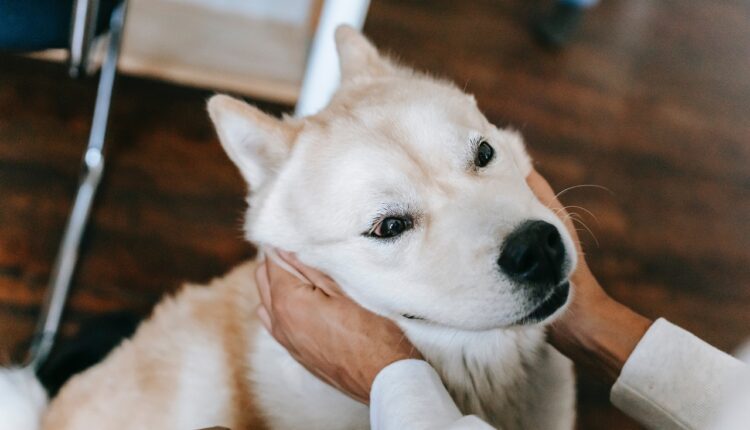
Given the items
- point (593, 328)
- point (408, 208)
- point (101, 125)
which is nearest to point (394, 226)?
point (408, 208)

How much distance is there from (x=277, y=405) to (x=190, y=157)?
4.45ft

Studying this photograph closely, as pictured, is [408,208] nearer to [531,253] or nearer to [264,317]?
[531,253]

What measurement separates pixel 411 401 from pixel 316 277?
37 cm

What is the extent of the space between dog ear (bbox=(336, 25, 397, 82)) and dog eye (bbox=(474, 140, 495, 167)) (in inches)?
13.4

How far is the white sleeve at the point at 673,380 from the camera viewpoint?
113 centimetres

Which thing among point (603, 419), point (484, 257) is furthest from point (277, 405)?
point (603, 419)

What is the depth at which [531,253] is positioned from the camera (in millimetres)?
1086

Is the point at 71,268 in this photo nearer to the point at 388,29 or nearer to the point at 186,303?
the point at 186,303

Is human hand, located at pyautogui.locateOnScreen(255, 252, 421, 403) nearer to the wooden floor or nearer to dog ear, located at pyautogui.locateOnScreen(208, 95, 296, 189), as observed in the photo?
dog ear, located at pyautogui.locateOnScreen(208, 95, 296, 189)

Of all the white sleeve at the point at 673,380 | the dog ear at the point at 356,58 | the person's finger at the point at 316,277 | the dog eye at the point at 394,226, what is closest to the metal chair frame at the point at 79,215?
the dog ear at the point at 356,58

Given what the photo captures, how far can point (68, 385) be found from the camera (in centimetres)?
155

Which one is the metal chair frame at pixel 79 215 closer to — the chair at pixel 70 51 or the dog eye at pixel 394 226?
the chair at pixel 70 51

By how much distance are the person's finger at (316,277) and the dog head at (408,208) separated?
0.02 m

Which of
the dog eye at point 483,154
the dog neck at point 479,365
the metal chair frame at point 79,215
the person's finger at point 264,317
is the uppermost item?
the dog eye at point 483,154
